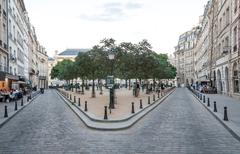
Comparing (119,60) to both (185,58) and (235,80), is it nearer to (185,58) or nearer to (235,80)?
(235,80)

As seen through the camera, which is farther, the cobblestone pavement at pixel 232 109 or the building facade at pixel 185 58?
the building facade at pixel 185 58

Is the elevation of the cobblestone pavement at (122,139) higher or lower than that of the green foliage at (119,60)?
lower

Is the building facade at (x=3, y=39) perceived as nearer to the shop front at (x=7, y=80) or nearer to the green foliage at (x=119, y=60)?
the shop front at (x=7, y=80)

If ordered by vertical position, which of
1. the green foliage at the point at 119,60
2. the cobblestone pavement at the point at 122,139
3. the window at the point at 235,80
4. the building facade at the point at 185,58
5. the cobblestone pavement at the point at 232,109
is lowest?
the cobblestone pavement at the point at 122,139

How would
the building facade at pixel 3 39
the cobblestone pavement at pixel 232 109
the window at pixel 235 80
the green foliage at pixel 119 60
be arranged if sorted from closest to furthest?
the cobblestone pavement at pixel 232 109 → the green foliage at pixel 119 60 → the window at pixel 235 80 → the building facade at pixel 3 39

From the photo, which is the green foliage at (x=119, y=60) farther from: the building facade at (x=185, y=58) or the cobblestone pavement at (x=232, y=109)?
the building facade at (x=185, y=58)

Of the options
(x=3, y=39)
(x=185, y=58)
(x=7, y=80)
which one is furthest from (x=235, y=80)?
(x=185, y=58)

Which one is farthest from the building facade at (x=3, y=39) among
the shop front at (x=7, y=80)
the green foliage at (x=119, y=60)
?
the green foliage at (x=119, y=60)

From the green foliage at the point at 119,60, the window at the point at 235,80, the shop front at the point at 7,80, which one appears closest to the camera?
the green foliage at the point at 119,60

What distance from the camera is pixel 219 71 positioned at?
151 feet

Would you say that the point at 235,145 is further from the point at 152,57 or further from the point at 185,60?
the point at 185,60

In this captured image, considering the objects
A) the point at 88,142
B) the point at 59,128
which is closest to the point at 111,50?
the point at 59,128

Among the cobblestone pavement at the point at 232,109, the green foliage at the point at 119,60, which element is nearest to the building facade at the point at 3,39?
the green foliage at the point at 119,60

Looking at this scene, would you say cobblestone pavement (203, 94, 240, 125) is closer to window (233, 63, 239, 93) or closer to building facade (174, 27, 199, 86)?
window (233, 63, 239, 93)
